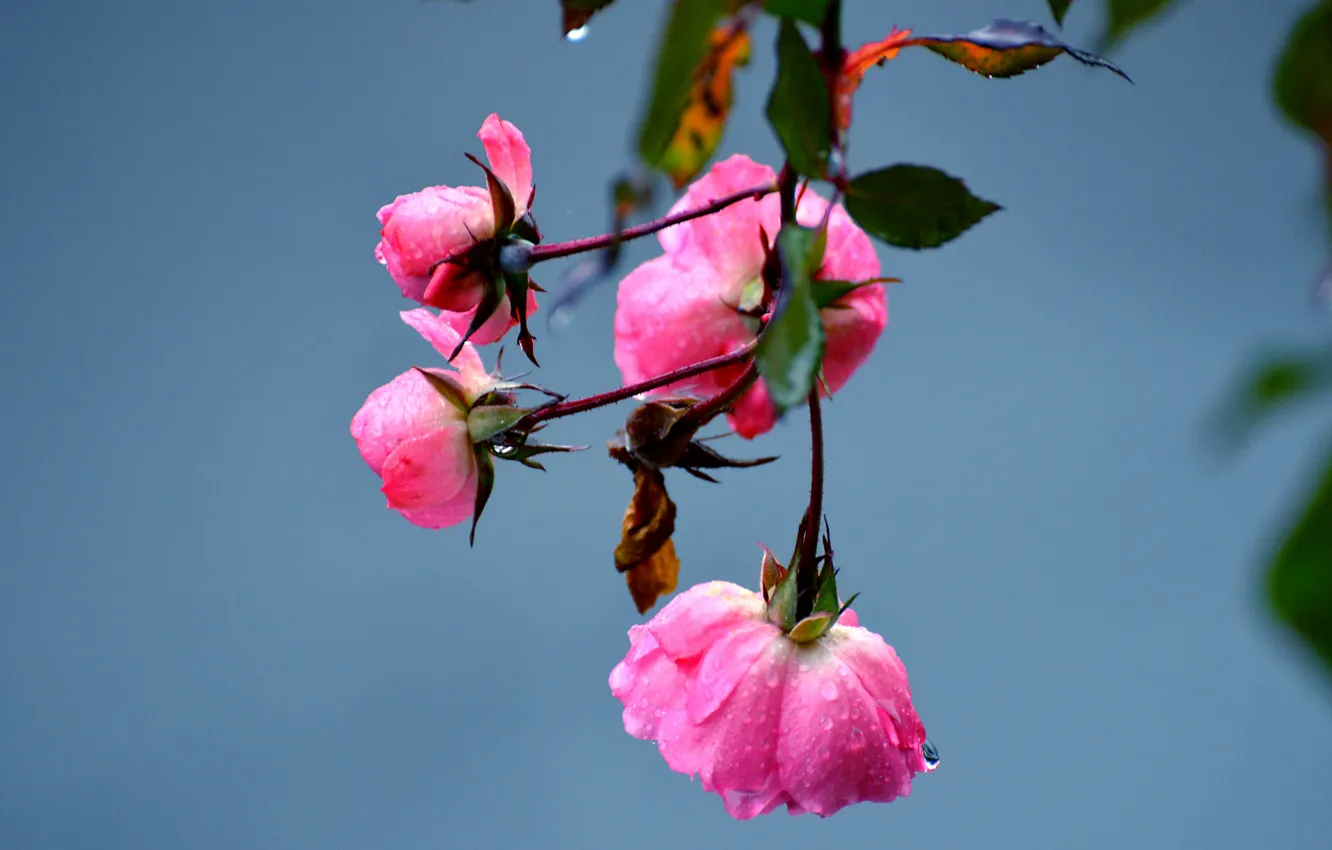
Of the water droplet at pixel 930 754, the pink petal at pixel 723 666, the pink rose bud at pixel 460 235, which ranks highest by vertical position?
the pink rose bud at pixel 460 235

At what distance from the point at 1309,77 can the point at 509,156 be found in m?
0.23

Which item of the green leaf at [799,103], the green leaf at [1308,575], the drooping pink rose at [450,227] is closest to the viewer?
the green leaf at [1308,575]

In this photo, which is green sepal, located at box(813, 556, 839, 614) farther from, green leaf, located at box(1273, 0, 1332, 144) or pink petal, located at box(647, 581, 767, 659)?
green leaf, located at box(1273, 0, 1332, 144)

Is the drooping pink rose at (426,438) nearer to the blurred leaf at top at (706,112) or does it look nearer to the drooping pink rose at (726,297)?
the drooping pink rose at (726,297)

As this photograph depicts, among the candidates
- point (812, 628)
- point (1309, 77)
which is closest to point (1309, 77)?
point (1309, 77)

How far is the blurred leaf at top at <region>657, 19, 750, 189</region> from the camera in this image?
0.53ft

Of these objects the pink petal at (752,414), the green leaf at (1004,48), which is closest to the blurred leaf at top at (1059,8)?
the green leaf at (1004,48)

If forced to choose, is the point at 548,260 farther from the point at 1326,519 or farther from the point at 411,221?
the point at 1326,519

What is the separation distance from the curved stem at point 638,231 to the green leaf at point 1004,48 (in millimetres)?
43

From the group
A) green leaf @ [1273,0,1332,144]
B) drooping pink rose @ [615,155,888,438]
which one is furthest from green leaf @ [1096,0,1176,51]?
drooping pink rose @ [615,155,888,438]

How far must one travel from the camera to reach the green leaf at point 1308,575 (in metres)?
0.07

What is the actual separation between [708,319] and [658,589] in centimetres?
8

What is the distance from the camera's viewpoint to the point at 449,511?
322 mm

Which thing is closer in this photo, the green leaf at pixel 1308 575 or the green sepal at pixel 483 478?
the green leaf at pixel 1308 575
